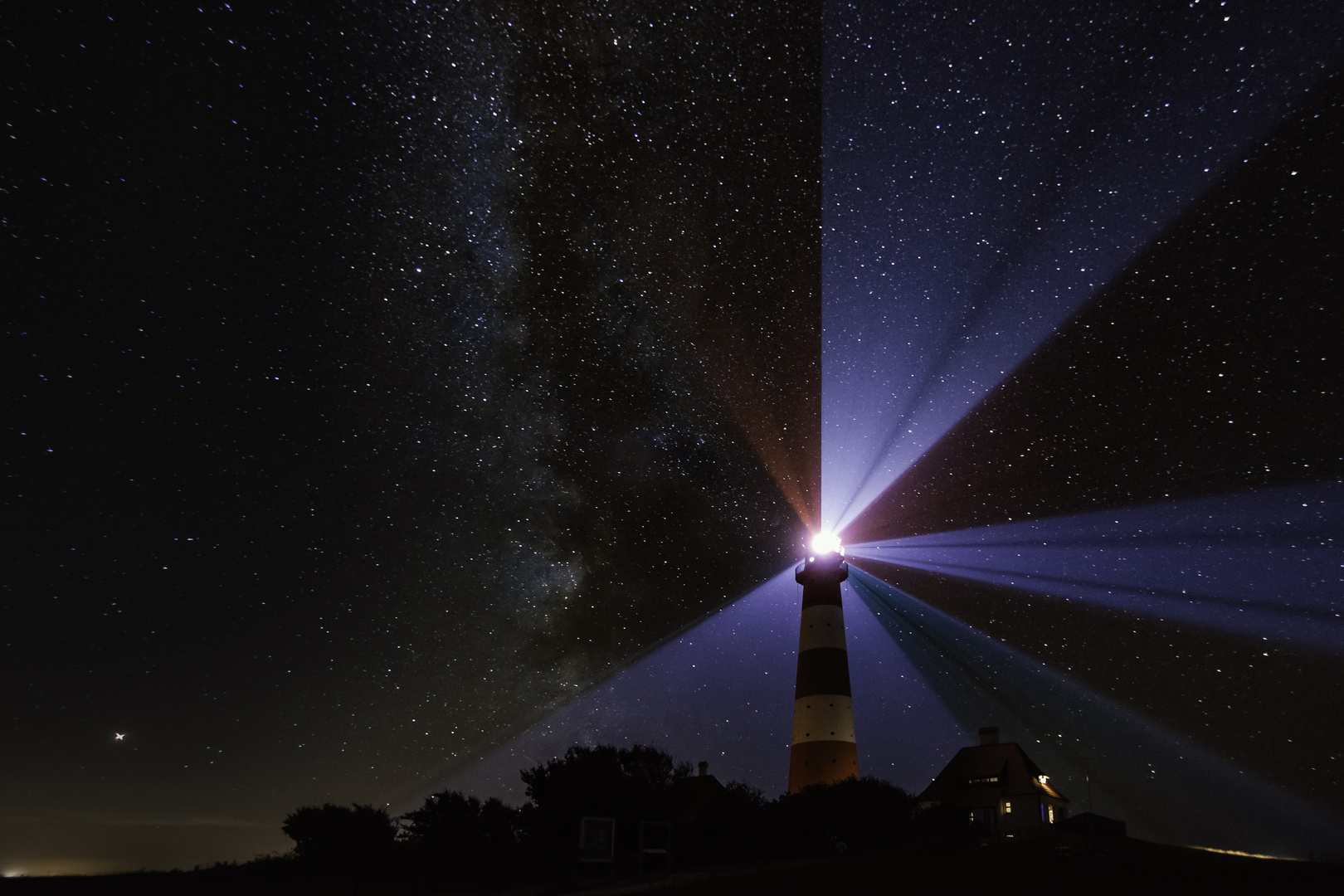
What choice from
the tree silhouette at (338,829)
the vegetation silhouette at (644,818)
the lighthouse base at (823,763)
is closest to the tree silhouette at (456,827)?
the vegetation silhouette at (644,818)

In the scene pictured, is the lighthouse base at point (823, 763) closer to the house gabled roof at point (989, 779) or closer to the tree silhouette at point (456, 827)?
the house gabled roof at point (989, 779)

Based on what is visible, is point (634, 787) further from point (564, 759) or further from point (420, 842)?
point (420, 842)

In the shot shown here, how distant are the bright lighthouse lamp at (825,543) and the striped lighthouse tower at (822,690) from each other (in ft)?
2.84

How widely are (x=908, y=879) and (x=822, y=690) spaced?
17.8 m

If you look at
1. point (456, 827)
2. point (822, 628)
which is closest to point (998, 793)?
point (822, 628)

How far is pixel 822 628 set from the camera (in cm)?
3691

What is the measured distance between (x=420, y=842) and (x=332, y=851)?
8.11m

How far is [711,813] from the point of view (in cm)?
2672

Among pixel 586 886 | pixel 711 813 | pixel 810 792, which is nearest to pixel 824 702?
pixel 810 792

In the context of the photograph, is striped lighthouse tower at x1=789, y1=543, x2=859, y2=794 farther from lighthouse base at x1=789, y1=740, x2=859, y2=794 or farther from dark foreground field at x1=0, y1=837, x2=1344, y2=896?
dark foreground field at x1=0, y1=837, x2=1344, y2=896

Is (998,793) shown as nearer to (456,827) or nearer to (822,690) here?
(822,690)

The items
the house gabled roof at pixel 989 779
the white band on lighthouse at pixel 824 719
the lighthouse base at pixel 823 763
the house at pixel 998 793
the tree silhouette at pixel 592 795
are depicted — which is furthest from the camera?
the house gabled roof at pixel 989 779

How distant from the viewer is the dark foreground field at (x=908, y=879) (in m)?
15.9

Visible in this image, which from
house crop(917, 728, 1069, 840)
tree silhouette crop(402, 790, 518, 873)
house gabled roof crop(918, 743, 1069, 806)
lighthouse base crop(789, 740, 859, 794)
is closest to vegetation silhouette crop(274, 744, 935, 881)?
tree silhouette crop(402, 790, 518, 873)
